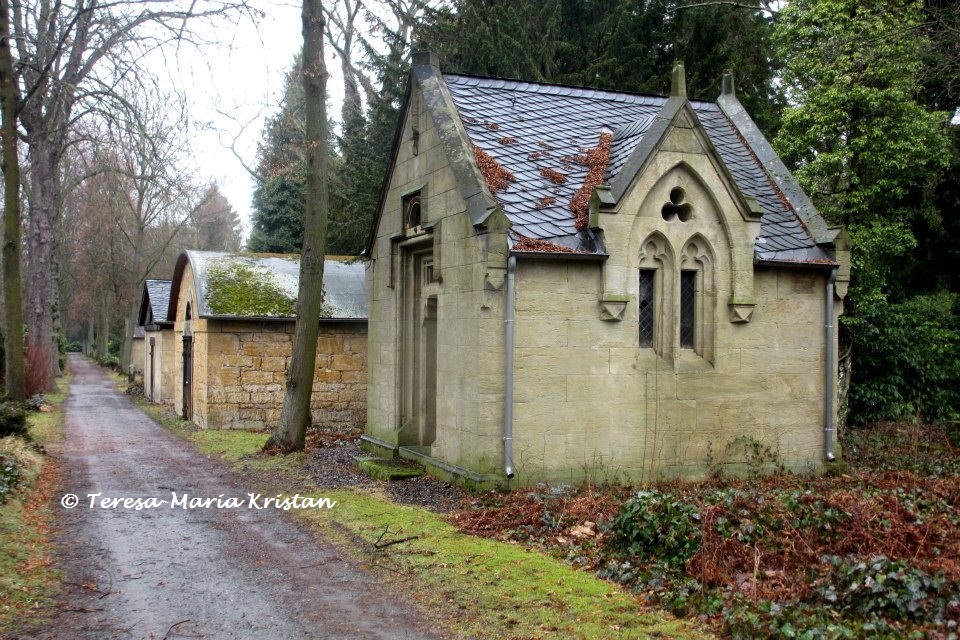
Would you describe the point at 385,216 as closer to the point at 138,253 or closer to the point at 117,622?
the point at 117,622

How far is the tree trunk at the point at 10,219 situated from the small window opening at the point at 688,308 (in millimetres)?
14617

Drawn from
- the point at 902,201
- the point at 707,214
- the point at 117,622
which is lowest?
the point at 117,622

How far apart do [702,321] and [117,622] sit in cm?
871

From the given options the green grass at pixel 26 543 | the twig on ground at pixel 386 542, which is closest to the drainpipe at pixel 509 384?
the twig on ground at pixel 386 542

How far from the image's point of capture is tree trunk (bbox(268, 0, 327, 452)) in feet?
48.7

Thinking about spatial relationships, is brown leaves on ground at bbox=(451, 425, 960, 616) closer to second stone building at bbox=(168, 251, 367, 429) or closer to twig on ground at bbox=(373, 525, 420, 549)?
twig on ground at bbox=(373, 525, 420, 549)

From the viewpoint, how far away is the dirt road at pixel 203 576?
6.40 m

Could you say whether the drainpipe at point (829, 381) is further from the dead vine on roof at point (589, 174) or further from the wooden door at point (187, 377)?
the wooden door at point (187, 377)

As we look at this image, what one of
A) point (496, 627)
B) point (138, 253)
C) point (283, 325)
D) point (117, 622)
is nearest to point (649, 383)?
point (496, 627)

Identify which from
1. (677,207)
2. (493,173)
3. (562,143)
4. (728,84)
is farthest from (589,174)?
(728,84)

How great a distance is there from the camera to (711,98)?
879 inches

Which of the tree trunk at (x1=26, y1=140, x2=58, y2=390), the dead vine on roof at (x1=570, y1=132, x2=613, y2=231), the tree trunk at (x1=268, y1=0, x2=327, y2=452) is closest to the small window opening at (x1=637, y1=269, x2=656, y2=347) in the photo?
the dead vine on roof at (x1=570, y1=132, x2=613, y2=231)

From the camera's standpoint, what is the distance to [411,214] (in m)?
13.8

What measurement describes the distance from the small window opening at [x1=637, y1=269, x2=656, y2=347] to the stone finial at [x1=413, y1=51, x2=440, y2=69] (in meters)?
4.95
